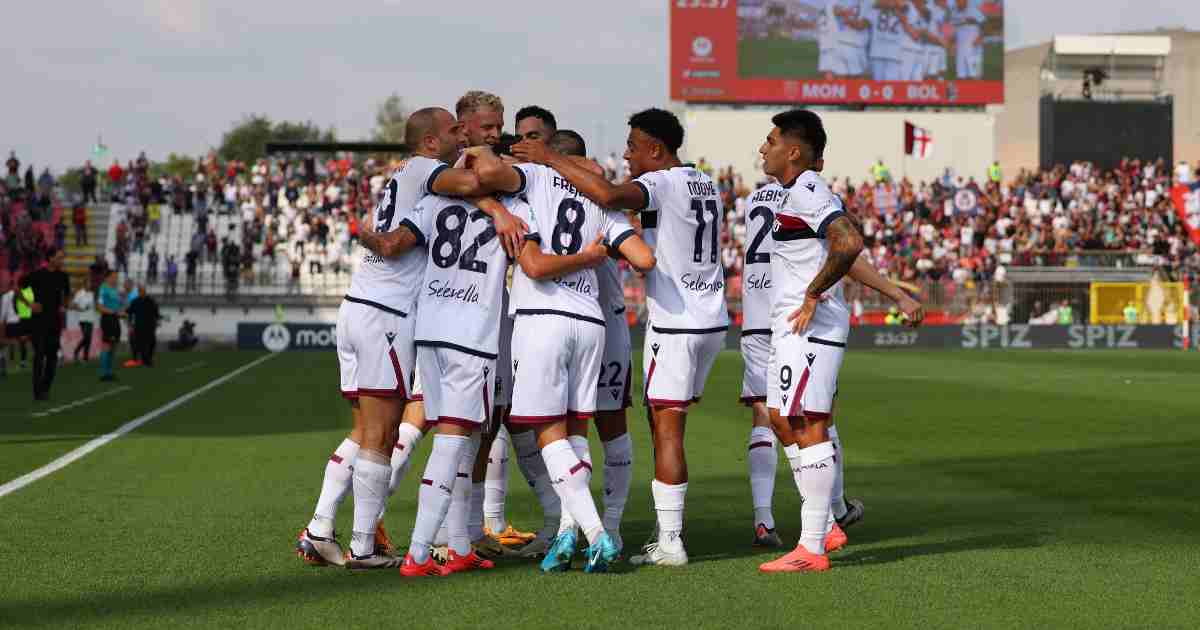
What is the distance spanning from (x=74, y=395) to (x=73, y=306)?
10119mm

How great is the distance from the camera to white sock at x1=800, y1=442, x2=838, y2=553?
24.3 feet

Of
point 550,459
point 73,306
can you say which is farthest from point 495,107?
point 73,306

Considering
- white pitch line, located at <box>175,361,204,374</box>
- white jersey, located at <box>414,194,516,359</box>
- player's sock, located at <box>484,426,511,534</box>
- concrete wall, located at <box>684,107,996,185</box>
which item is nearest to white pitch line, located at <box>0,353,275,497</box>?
player's sock, located at <box>484,426,511,534</box>

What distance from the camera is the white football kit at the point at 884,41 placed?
62.3 meters

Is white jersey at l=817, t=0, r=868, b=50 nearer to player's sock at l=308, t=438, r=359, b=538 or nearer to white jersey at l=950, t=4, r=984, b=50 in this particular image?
white jersey at l=950, t=4, r=984, b=50

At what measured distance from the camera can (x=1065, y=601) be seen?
654 cm

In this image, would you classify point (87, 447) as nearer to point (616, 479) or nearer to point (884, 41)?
point (616, 479)

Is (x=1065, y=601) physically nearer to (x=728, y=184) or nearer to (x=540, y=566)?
(x=540, y=566)

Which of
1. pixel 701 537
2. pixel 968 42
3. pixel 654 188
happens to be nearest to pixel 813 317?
pixel 654 188

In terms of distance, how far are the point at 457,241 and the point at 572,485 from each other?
4.26 feet

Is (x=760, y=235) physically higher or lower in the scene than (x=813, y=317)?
higher

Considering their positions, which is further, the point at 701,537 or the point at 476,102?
the point at 701,537

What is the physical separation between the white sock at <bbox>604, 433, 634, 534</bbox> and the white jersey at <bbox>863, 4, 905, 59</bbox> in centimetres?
5692

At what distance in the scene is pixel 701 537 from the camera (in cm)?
857
